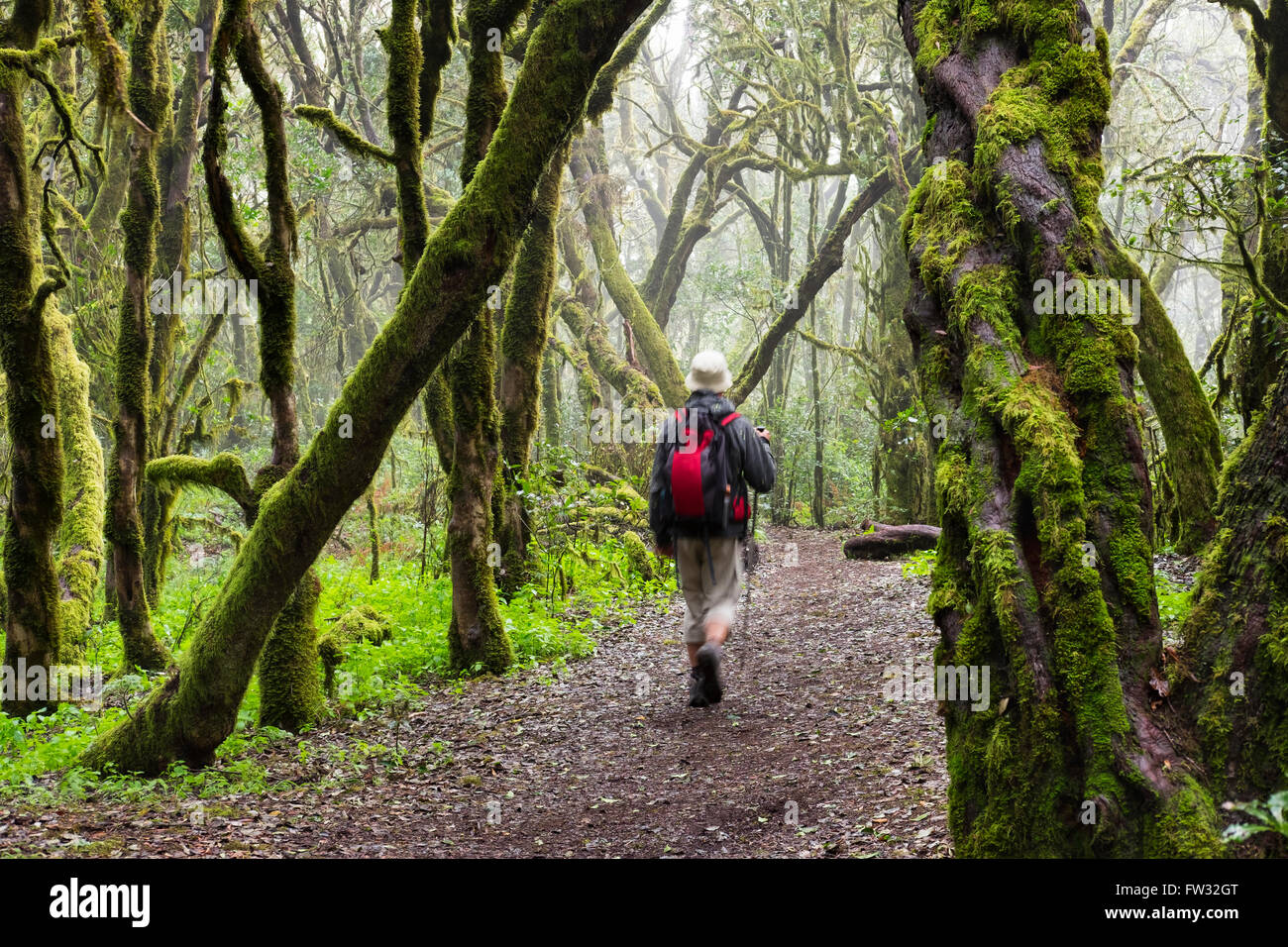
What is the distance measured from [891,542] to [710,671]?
27.5 feet

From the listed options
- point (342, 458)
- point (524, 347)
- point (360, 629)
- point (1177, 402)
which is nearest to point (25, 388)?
point (342, 458)

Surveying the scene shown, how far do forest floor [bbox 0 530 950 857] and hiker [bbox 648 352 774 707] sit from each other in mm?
921

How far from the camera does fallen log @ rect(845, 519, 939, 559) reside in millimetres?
14602

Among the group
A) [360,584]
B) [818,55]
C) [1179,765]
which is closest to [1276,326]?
[1179,765]

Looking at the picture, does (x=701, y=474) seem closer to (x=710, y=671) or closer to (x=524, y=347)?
(x=710, y=671)

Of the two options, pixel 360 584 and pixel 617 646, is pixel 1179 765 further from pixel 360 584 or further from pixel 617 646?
pixel 360 584

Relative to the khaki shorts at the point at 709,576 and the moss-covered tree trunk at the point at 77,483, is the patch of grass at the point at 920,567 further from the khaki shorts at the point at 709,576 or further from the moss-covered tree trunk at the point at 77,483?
the moss-covered tree trunk at the point at 77,483

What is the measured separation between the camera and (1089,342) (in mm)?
3855

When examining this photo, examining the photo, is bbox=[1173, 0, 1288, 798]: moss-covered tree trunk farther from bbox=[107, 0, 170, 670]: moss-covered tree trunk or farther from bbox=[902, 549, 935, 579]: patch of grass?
bbox=[107, 0, 170, 670]: moss-covered tree trunk

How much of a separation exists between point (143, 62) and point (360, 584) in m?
7.63

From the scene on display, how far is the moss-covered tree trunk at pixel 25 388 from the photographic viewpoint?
24.6 ft

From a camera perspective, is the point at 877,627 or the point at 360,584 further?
the point at 360,584

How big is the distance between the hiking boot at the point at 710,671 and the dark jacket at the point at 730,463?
0.84 metres

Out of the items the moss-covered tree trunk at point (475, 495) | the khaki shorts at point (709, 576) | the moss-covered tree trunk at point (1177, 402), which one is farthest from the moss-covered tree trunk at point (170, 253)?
the moss-covered tree trunk at point (1177, 402)
